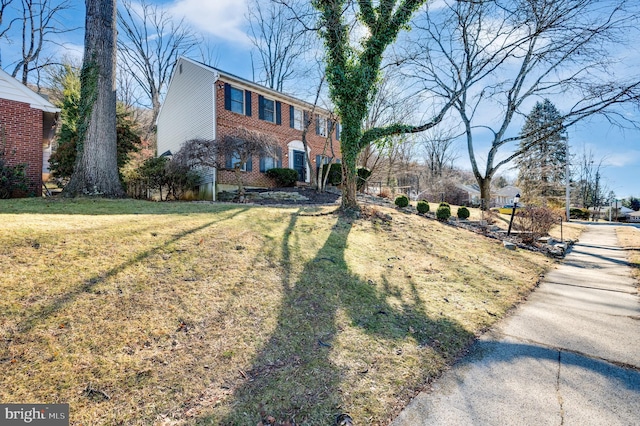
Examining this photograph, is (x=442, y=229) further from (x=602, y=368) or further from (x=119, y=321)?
(x=119, y=321)

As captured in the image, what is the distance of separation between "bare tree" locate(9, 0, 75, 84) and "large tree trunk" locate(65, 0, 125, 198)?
48.4 ft

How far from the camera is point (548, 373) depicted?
2.61 m

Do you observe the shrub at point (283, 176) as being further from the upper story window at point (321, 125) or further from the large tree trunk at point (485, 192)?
the large tree trunk at point (485, 192)

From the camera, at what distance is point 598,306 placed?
4371 millimetres

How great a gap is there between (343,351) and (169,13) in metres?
31.6

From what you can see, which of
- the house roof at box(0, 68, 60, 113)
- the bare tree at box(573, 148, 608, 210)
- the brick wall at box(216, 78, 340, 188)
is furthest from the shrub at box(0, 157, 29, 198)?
the bare tree at box(573, 148, 608, 210)

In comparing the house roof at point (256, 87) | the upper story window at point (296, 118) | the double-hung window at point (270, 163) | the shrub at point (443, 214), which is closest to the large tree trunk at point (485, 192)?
the shrub at point (443, 214)

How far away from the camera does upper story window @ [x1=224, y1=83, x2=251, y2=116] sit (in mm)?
14391

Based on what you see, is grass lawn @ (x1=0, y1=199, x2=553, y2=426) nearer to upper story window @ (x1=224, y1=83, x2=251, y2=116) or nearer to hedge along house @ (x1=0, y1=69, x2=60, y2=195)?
hedge along house @ (x1=0, y1=69, x2=60, y2=195)

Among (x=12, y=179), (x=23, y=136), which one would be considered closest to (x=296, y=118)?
(x=23, y=136)

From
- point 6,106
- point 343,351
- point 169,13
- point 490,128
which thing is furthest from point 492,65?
point 169,13

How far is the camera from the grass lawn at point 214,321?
2020mm

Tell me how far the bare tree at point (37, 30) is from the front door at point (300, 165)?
16.6 metres

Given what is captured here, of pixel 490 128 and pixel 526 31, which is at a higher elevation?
pixel 526 31
